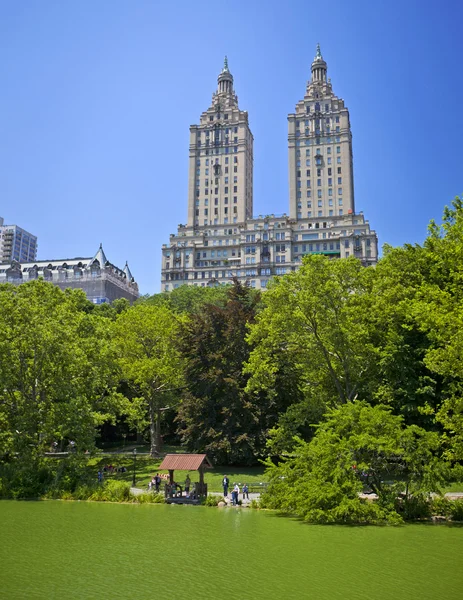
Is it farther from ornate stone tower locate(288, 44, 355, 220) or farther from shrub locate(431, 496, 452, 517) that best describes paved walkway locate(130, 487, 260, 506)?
ornate stone tower locate(288, 44, 355, 220)

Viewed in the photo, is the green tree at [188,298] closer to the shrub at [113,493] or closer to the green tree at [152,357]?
the green tree at [152,357]

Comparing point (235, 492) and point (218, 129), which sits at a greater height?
point (218, 129)

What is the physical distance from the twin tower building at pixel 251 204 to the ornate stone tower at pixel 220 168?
0.87ft

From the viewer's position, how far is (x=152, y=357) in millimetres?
54094

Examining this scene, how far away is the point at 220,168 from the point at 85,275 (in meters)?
51.7

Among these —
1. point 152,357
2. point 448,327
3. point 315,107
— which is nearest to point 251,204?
point 315,107

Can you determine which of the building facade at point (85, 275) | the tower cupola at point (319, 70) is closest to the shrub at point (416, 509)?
the building facade at point (85, 275)

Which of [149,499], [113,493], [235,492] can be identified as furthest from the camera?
[113,493]

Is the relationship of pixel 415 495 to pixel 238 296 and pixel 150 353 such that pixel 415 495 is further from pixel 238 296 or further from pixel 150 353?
pixel 150 353

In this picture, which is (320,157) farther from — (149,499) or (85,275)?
(149,499)

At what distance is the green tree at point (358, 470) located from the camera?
89.6ft

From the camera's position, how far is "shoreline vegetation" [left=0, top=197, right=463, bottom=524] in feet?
93.1

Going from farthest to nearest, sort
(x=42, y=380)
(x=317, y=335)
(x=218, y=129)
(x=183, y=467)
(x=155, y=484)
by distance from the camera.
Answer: (x=218, y=129) < (x=42, y=380) < (x=317, y=335) < (x=155, y=484) < (x=183, y=467)

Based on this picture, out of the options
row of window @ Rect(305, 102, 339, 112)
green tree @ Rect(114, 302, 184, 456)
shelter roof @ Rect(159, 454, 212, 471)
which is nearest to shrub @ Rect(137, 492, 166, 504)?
shelter roof @ Rect(159, 454, 212, 471)
